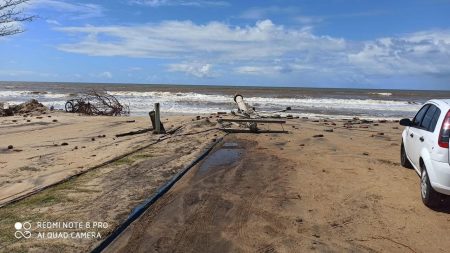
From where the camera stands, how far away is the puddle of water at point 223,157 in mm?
9281

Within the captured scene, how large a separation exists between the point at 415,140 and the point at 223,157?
428 centimetres

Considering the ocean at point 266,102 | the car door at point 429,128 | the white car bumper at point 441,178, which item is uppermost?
the car door at point 429,128

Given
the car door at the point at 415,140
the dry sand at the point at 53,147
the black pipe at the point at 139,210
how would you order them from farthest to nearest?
1. the dry sand at the point at 53,147
2. the car door at the point at 415,140
3. the black pipe at the point at 139,210

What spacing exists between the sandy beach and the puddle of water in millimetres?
24

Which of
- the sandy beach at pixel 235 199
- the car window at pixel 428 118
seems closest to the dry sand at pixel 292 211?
the sandy beach at pixel 235 199

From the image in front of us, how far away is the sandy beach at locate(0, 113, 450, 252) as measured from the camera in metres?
5.09

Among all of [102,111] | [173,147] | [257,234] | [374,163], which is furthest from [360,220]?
[102,111]

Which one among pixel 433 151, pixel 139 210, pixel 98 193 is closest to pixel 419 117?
pixel 433 151

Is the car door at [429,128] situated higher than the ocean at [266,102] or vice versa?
the car door at [429,128]

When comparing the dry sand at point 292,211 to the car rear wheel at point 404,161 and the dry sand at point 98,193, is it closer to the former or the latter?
the car rear wheel at point 404,161

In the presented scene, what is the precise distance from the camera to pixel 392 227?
5691 mm

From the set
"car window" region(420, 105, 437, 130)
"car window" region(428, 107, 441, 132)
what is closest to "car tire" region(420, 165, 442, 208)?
→ "car window" region(428, 107, 441, 132)

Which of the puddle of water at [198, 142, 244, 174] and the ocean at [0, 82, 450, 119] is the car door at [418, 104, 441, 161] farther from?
the ocean at [0, 82, 450, 119]

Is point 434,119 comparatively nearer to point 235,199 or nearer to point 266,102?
point 235,199
